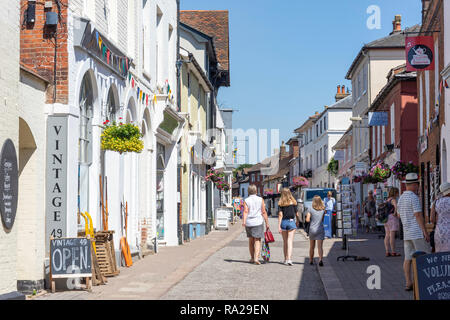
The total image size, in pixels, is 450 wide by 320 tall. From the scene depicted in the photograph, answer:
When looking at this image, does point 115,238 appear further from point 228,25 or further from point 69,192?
point 228,25

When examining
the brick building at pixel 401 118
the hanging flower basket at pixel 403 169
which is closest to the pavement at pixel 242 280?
the hanging flower basket at pixel 403 169

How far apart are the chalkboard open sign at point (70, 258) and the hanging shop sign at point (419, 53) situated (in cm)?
1147

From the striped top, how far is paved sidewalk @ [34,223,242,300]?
3.66 meters

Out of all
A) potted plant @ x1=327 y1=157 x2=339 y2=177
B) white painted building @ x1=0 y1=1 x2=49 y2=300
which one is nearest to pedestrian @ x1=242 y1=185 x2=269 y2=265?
white painted building @ x1=0 y1=1 x2=49 y2=300

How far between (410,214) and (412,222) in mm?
126

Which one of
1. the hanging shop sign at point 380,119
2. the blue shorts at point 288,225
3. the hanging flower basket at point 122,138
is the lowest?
the blue shorts at point 288,225

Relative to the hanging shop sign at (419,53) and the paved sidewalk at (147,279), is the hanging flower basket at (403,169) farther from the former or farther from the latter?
the paved sidewalk at (147,279)

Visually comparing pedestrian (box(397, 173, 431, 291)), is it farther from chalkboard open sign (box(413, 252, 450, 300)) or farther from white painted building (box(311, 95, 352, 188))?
white painted building (box(311, 95, 352, 188))

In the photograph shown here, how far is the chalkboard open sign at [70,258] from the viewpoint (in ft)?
33.9

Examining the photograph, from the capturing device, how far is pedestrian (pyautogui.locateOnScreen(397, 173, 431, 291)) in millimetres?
9781

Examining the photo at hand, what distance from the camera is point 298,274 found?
13117 mm

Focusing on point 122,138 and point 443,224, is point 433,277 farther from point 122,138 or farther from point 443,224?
point 122,138

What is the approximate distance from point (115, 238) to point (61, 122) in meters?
4.31
